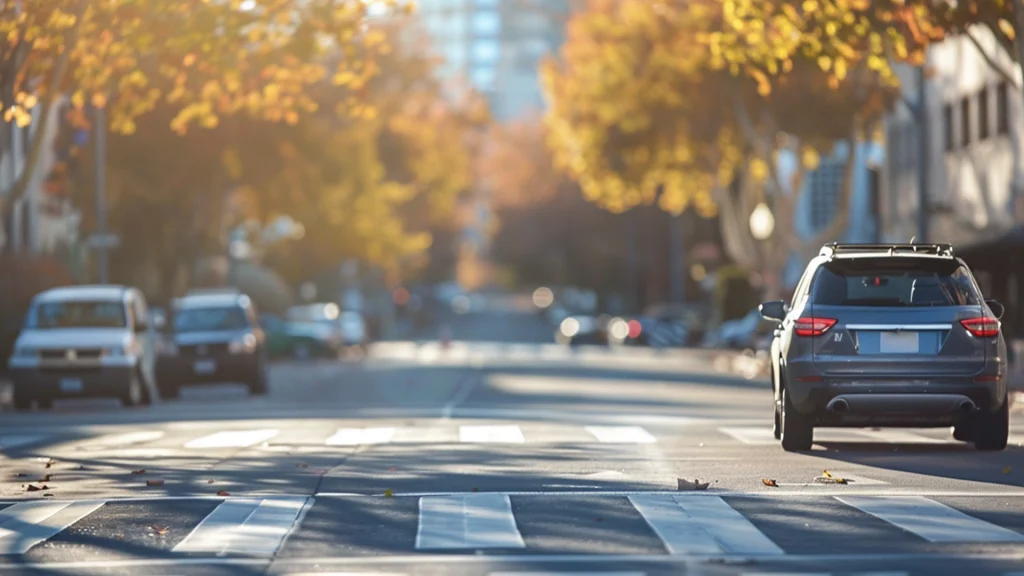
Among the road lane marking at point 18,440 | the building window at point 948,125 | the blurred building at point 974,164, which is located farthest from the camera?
the building window at point 948,125

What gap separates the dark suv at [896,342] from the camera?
660 inches

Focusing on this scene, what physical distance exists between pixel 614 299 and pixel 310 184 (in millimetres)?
53154

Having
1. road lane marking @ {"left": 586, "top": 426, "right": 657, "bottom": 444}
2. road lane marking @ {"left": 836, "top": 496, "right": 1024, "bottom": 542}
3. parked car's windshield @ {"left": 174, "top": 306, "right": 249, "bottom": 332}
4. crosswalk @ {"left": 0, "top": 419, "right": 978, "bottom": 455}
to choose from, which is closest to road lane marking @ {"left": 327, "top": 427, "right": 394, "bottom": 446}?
crosswalk @ {"left": 0, "top": 419, "right": 978, "bottom": 455}

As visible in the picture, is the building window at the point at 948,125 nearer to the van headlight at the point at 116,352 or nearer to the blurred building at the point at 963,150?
the blurred building at the point at 963,150

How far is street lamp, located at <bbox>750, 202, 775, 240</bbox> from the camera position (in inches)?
2212

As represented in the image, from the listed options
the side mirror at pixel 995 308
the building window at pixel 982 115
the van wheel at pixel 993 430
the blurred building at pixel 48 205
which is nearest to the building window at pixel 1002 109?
the building window at pixel 982 115

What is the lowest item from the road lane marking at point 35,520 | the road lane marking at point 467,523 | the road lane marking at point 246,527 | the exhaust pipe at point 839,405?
the road lane marking at point 467,523

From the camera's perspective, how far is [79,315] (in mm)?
31016

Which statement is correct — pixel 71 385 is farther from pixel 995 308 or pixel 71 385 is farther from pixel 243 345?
pixel 995 308

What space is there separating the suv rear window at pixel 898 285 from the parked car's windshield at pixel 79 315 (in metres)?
16.2

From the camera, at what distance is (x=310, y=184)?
193 feet

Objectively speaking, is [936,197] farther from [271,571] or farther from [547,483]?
[271,571]

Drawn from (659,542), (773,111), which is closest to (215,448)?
(659,542)

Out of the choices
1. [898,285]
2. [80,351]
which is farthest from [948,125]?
[898,285]
